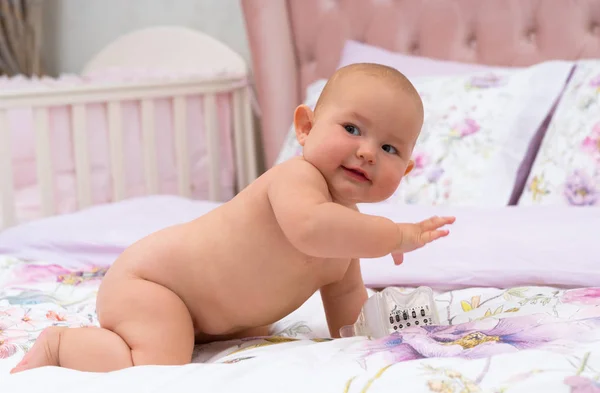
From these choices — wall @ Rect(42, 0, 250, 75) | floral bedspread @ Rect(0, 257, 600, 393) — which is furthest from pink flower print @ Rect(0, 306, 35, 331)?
wall @ Rect(42, 0, 250, 75)

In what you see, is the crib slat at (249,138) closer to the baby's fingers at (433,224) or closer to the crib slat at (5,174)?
the crib slat at (5,174)

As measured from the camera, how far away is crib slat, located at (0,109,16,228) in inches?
77.4

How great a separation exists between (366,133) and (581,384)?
353 mm

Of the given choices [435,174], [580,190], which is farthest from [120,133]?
[580,190]

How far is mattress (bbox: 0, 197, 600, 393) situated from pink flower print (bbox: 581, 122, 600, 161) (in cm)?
57

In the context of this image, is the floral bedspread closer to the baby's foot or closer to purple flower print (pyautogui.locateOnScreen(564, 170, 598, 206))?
the baby's foot

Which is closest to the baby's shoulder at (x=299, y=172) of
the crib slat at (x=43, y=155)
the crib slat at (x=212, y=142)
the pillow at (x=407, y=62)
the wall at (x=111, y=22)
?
the pillow at (x=407, y=62)

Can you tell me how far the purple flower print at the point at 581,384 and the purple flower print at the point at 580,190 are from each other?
39.1 inches

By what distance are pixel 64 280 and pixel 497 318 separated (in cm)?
81

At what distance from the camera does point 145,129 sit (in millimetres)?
2250

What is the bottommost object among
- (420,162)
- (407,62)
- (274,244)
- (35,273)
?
(35,273)

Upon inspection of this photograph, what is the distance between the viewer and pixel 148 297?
878 mm

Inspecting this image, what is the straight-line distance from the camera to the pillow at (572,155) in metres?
1.54

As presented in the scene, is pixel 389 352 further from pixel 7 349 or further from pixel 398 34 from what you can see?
pixel 398 34
